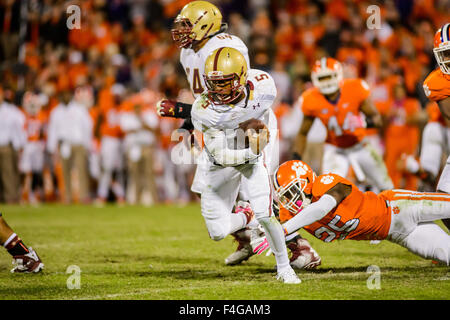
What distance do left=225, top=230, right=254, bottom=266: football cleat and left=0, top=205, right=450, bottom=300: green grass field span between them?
95 millimetres

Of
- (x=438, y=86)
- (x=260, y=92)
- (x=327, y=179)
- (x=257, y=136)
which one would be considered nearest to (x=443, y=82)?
(x=438, y=86)

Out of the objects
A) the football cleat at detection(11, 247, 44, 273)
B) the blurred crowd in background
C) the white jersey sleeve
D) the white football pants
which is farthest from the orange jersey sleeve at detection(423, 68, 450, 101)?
the blurred crowd in background

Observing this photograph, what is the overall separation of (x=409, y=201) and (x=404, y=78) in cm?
712

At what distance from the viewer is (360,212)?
4590 millimetres

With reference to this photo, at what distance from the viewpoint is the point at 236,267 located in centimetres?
530

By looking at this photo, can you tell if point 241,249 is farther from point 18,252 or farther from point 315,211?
point 18,252

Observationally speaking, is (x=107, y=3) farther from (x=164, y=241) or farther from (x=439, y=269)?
(x=439, y=269)

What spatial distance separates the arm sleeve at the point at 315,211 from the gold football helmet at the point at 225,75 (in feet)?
2.89

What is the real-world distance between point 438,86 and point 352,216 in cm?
121

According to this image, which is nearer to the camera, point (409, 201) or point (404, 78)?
point (409, 201)

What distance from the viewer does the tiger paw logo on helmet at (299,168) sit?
460 centimetres

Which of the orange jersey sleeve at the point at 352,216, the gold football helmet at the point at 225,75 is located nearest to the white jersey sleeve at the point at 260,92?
the gold football helmet at the point at 225,75

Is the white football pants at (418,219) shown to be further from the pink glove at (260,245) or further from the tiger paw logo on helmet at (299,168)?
the pink glove at (260,245)

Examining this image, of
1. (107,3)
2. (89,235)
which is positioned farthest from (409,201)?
(107,3)
